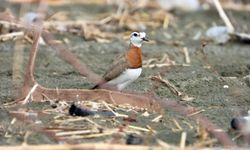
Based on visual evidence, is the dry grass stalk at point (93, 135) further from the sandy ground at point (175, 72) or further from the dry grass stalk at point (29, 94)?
the dry grass stalk at point (29, 94)

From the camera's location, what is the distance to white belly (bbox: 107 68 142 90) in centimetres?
607

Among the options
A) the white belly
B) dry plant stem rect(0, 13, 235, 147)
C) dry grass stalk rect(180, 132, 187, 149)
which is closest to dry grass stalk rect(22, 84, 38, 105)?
dry plant stem rect(0, 13, 235, 147)

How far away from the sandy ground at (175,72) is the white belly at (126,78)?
0.67ft

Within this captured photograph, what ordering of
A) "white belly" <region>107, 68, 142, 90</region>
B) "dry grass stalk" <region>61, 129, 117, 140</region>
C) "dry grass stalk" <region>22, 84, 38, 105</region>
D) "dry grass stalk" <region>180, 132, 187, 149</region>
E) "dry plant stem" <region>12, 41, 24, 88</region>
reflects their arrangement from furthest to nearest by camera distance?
"dry plant stem" <region>12, 41, 24, 88</region> < "white belly" <region>107, 68, 142, 90</region> < "dry grass stalk" <region>22, 84, 38, 105</region> < "dry grass stalk" <region>61, 129, 117, 140</region> < "dry grass stalk" <region>180, 132, 187, 149</region>

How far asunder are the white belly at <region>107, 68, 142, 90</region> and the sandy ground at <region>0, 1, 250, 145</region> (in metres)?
0.20

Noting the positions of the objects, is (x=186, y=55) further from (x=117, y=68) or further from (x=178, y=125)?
(x=178, y=125)

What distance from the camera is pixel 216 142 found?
4.73 m

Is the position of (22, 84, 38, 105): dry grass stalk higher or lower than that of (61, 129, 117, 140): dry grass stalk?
higher

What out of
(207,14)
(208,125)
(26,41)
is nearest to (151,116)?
(208,125)

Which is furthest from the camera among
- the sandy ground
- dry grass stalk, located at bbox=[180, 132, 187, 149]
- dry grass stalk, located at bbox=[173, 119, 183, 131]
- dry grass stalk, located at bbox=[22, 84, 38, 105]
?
dry grass stalk, located at bbox=[22, 84, 38, 105]

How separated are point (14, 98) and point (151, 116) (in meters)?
1.01

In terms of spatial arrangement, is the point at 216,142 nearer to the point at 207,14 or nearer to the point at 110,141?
the point at 110,141

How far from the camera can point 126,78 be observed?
6.08 metres

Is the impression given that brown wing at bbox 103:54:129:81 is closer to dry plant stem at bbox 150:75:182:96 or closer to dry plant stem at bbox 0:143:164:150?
dry plant stem at bbox 150:75:182:96
